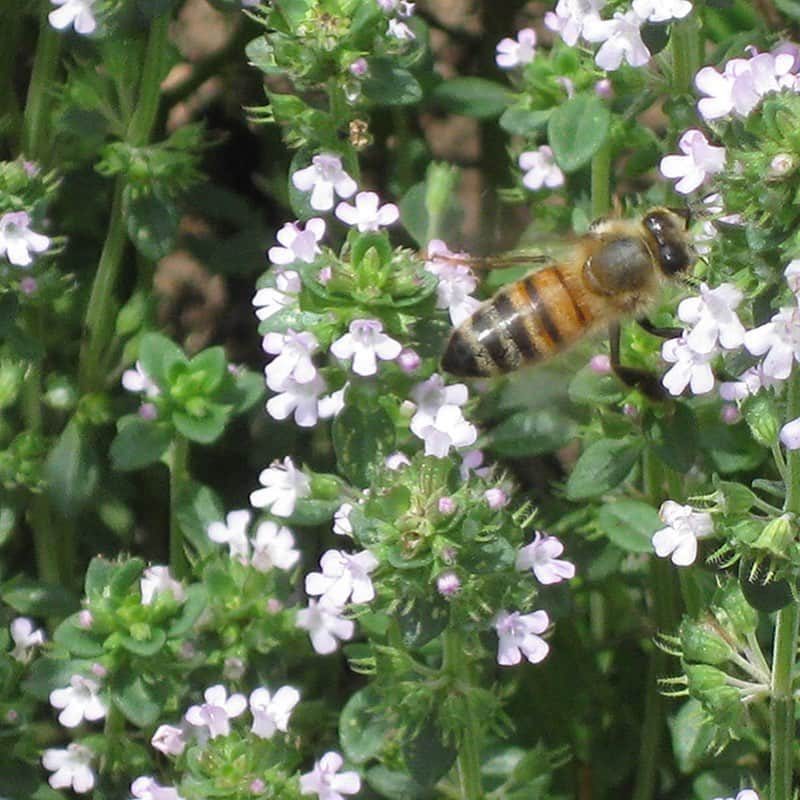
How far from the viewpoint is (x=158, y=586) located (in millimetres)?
2961

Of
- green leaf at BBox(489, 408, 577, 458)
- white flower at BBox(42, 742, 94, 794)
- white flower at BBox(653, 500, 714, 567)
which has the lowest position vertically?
white flower at BBox(42, 742, 94, 794)

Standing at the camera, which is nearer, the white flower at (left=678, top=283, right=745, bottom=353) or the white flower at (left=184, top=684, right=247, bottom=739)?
the white flower at (left=678, top=283, right=745, bottom=353)

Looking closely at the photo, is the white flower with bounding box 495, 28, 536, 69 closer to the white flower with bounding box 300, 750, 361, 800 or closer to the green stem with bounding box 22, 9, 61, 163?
the green stem with bounding box 22, 9, 61, 163

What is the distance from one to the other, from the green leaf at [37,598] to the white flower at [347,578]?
0.88 m

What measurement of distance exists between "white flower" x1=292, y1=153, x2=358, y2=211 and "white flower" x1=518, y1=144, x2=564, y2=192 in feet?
2.16

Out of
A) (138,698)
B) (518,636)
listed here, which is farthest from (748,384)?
(138,698)

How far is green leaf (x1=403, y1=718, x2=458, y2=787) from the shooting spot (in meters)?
2.79

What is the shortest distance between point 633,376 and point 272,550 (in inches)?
32.2

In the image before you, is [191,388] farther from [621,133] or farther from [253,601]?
[621,133]

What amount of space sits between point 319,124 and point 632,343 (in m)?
0.75

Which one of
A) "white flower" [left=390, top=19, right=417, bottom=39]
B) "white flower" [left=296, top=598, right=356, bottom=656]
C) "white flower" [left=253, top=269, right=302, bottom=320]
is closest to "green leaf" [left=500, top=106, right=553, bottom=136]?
"white flower" [left=390, top=19, right=417, bottom=39]

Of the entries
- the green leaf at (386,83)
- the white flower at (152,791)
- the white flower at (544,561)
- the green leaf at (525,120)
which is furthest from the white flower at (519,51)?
the white flower at (152,791)

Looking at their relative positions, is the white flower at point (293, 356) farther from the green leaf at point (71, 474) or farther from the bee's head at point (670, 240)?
the green leaf at point (71, 474)

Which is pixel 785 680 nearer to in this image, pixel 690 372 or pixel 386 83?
pixel 690 372
